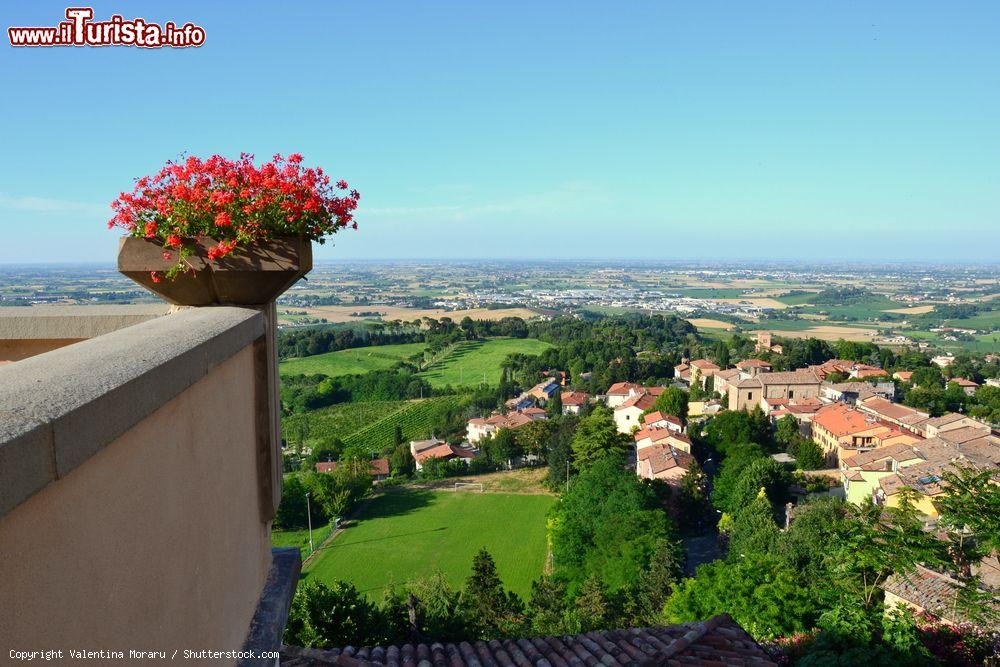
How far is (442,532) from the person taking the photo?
27141 millimetres

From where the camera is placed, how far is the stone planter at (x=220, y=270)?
2367 mm

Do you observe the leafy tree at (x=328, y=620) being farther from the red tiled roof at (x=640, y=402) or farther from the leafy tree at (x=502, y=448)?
the red tiled roof at (x=640, y=402)

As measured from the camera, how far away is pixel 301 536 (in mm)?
27625

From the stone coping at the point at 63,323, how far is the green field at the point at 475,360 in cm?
5565

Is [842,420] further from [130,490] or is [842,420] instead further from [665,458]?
[130,490]

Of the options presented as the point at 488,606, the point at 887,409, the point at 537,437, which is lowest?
the point at 537,437

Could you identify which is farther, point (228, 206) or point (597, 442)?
point (597, 442)

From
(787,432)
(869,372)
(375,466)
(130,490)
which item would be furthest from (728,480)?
(869,372)

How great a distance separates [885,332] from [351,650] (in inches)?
3928

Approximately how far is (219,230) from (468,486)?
108 feet

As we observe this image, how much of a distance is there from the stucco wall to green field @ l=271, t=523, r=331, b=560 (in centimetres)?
2554

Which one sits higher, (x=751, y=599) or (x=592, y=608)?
(x=751, y=599)

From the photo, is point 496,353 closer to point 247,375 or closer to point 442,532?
point 442,532

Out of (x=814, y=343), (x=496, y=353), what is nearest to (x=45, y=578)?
(x=814, y=343)
